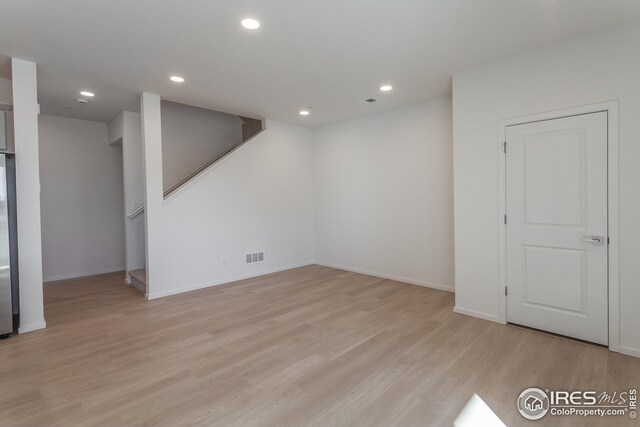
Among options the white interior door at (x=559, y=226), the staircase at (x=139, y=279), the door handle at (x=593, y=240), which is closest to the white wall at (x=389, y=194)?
the white interior door at (x=559, y=226)

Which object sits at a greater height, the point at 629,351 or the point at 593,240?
the point at 593,240

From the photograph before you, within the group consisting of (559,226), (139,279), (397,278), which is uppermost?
(559,226)

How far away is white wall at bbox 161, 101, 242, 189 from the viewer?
5898 mm

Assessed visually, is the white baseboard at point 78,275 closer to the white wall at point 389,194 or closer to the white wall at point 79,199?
the white wall at point 79,199

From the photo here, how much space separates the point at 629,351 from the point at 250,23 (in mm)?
4263

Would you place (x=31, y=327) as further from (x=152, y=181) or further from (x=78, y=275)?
(x=78, y=275)

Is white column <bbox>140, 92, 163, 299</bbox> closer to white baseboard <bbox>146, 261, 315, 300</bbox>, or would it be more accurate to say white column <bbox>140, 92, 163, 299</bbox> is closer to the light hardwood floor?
white baseboard <bbox>146, 261, 315, 300</bbox>

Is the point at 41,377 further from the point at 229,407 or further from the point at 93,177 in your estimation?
the point at 93,177

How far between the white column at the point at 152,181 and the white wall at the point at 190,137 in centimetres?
151

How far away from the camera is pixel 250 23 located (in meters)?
2.58

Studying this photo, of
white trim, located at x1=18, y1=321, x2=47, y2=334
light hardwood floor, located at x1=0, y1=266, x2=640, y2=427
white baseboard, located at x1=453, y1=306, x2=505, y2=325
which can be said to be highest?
white trim, located at x1=18, y1=321, x2=47, y2=334

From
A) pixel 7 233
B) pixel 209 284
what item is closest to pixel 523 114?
pixel 209 284

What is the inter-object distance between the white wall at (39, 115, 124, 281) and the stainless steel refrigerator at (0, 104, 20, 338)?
2550mm

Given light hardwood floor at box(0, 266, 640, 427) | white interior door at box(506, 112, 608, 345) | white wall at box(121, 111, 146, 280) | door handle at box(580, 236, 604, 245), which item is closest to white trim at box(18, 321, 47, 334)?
light hardwood floor at box(0, 266, 640, 427)
